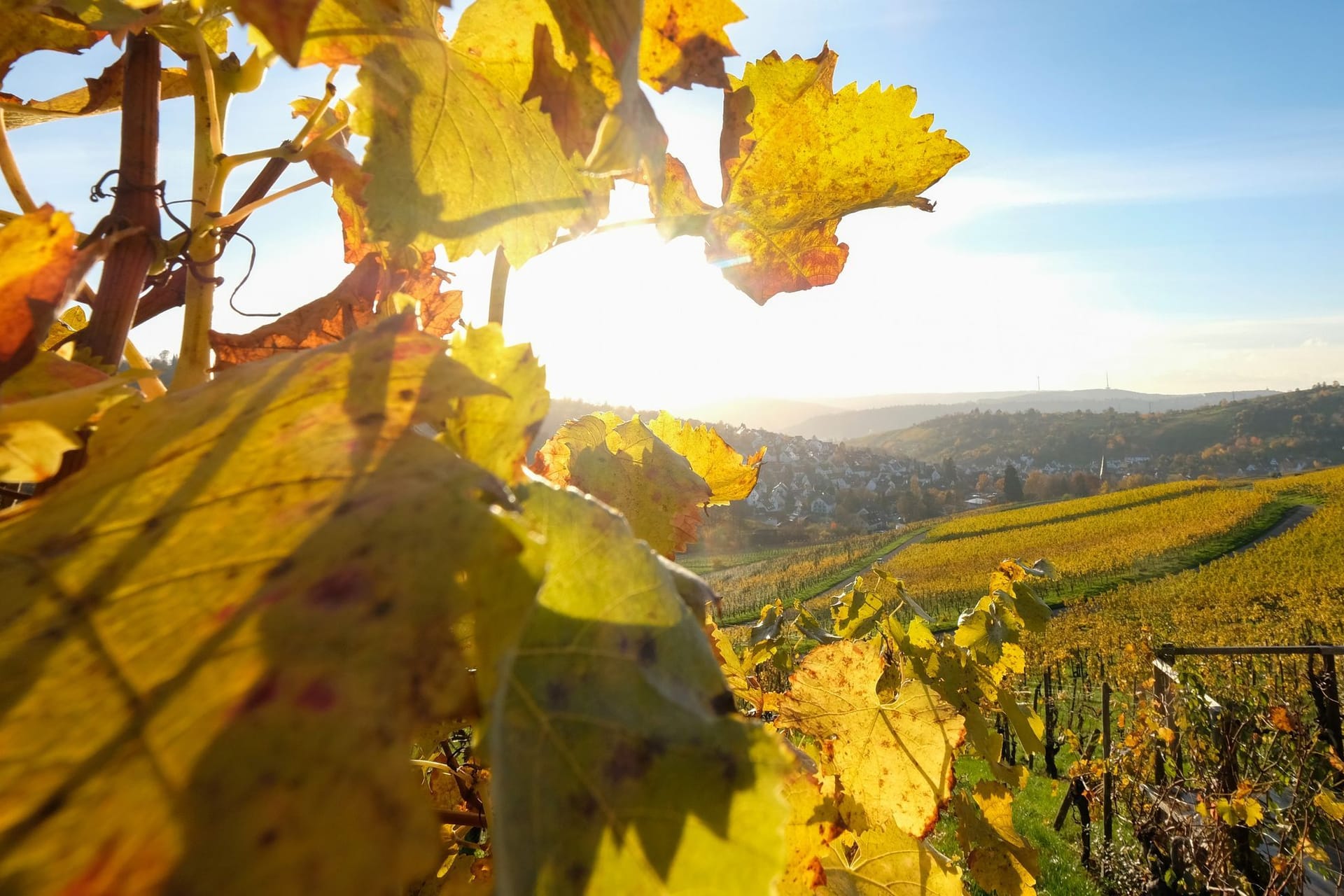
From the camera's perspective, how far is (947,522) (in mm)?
43156

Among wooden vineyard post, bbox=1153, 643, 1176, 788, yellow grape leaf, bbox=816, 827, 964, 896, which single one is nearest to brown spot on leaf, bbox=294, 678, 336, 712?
yellow grape leaf, bbox=816, 827, 964, 896

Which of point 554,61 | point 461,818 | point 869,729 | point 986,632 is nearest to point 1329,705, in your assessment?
point 986,632

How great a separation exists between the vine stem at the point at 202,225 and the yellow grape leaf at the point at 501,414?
30 centimetres

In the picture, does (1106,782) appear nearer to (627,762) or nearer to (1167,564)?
(627,762)

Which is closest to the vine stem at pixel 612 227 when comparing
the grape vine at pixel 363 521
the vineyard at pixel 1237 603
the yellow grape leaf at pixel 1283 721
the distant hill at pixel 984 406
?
the grape vine at pixel 363 521

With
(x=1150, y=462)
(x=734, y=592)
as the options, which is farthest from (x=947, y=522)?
(x=1150, y=462)

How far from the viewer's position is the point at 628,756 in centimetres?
32

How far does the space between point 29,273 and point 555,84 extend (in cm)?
34

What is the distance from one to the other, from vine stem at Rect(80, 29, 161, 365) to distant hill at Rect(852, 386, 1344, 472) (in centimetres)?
7546

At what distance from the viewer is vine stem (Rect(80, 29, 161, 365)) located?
58cm

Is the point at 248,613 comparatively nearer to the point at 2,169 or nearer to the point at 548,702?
the point at 548,702

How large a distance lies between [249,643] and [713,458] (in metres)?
0.90

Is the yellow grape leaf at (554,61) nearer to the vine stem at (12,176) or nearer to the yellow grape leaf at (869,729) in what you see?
the vine stem at (12,176)

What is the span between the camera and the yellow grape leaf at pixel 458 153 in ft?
1.80
